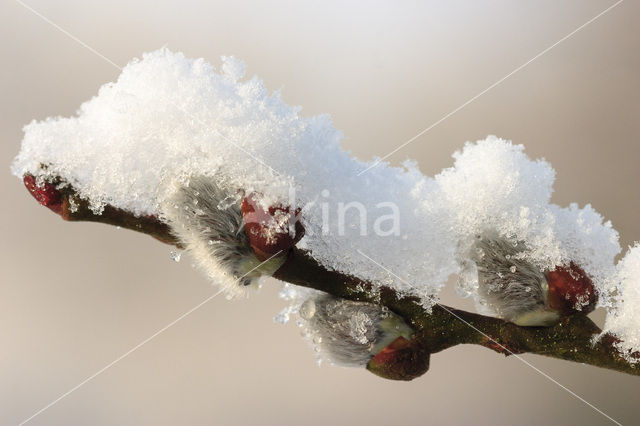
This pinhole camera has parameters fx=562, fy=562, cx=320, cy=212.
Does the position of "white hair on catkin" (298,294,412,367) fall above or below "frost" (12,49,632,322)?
below

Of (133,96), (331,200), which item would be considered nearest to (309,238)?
(331,200)

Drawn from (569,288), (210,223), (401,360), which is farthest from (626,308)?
(210,223)

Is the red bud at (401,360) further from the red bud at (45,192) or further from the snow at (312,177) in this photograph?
the red bud at (45,192)

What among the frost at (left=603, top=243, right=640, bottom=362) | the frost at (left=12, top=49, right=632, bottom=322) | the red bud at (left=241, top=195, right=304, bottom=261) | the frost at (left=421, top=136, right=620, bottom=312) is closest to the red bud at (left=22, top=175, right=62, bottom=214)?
the frost at (left=12, top=49, right=632, bottom=322)

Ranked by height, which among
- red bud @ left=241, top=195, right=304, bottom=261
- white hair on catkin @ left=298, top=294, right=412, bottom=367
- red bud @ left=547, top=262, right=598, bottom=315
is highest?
red bud @ left=241, top=195, right=304, bottom=261

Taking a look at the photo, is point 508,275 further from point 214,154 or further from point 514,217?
point 214,154

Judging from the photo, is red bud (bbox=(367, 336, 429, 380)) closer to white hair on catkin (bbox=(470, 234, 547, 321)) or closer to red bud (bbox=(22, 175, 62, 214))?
white hair on catkin (bbox=(470, 234, 547, 321))

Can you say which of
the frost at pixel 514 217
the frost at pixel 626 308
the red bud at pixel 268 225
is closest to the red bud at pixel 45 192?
the red bud at pixel 268 225
